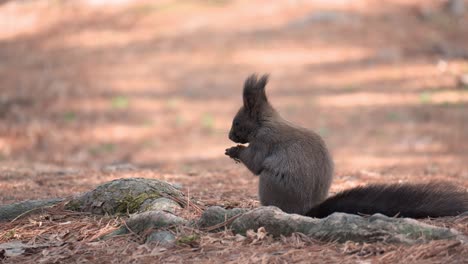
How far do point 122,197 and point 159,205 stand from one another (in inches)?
11.7

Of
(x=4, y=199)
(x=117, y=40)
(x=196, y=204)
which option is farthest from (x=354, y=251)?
(x=117, y=40)

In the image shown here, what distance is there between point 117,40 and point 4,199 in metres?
13.2

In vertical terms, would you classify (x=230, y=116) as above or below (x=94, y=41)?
below

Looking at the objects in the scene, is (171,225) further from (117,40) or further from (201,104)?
(117,40)

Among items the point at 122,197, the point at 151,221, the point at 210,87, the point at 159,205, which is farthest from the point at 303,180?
the point at 210,87

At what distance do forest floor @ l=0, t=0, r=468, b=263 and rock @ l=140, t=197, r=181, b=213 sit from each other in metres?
1.21

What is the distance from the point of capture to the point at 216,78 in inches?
650

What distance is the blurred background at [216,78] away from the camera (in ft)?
42.4

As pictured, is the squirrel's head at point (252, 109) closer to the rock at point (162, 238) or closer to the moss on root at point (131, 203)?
the moss on root at point (131, 203)

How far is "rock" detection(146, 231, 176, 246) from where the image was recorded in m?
3.70

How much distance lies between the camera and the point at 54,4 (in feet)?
65.2

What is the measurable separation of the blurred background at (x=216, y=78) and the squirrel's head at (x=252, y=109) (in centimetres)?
451

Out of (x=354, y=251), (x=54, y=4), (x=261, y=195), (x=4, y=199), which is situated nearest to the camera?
(x=354, y=251)

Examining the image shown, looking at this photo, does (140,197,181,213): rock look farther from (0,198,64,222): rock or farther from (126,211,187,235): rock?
(0,198,64,222): rock
